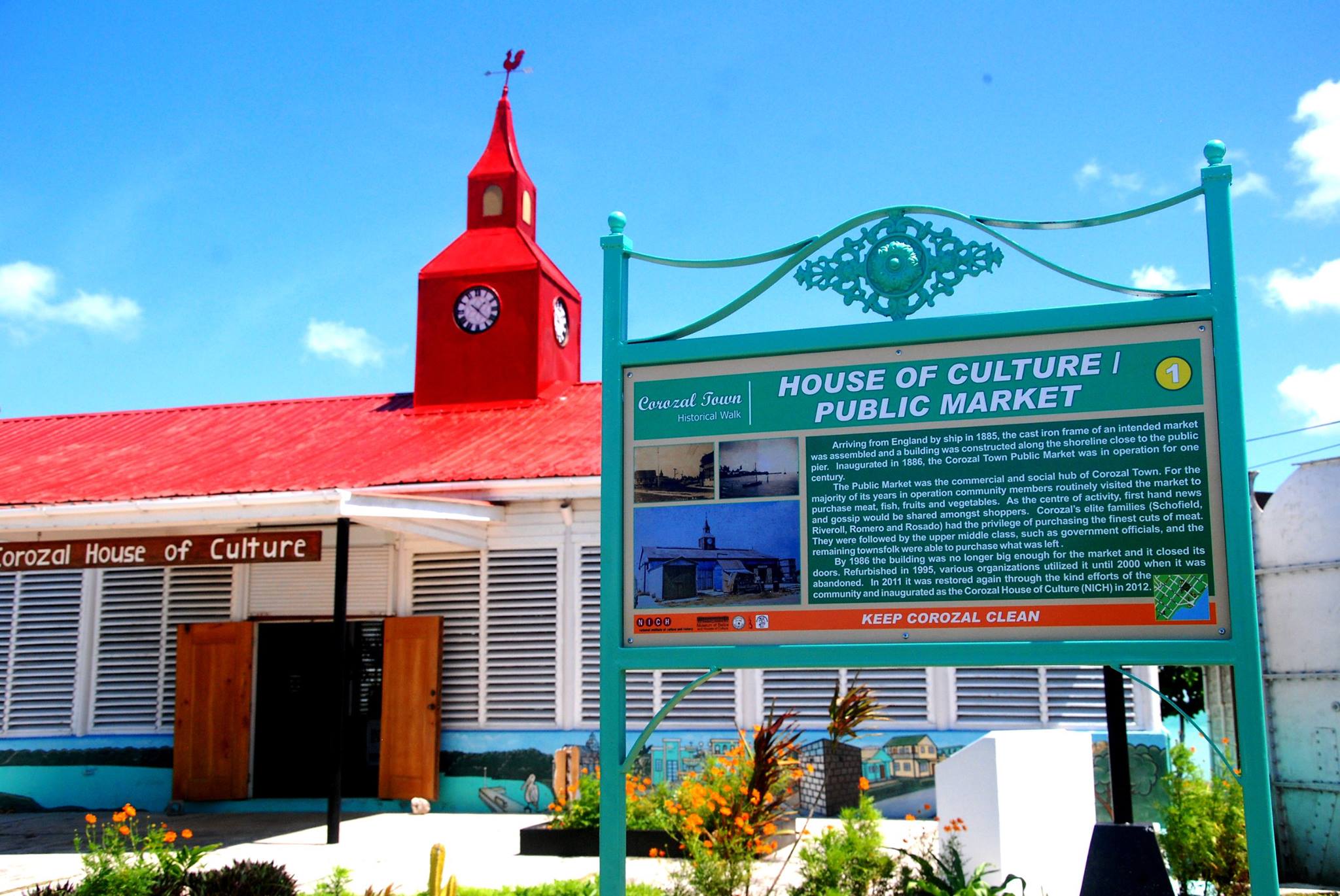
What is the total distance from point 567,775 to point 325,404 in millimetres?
7550

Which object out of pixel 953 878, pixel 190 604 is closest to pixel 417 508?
pixel 190 604

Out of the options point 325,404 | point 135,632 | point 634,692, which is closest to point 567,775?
point 634,692

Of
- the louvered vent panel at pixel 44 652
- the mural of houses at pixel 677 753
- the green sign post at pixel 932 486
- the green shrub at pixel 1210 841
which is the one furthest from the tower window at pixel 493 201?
the green shrub at pixel 1210 841

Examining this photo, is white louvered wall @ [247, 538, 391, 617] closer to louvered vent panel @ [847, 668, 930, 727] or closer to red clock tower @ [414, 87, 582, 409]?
red clock tower @ [414, 87, 582, 409]

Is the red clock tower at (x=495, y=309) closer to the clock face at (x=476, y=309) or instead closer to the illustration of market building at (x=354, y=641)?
the clock face at (x=476, y=309)

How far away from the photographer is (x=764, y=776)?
737cm

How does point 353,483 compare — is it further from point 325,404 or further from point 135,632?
point 325,404

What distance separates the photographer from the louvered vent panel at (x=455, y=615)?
12.2 m

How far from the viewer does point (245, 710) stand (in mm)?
12492

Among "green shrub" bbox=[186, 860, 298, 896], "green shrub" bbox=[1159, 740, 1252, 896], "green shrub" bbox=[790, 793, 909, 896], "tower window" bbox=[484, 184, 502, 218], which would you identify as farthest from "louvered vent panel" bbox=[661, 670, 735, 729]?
"tower window" bbox=[484, 184, 502, 218]

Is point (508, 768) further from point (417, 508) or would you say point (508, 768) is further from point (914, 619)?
point (914, 619)

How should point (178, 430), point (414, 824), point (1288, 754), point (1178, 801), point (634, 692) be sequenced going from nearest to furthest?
point (1178, 801)
point (1288, 754)
point (414, 824)
point (634, 692)
point (178, 430)

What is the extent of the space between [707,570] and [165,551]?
23.0ft

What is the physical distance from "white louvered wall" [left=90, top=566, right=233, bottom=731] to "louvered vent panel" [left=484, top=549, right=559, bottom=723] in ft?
10.9
